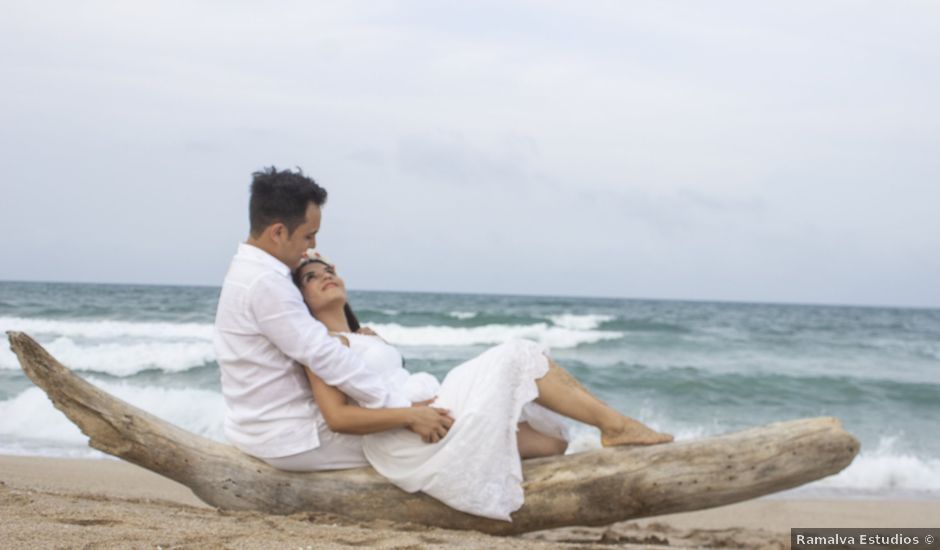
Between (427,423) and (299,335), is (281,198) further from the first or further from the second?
(427,423)

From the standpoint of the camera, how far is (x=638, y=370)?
50.3 feet

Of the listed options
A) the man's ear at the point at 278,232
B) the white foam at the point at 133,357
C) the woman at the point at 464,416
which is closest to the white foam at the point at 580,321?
the white foam at the point at 133,357

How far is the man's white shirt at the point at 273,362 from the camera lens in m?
4.00

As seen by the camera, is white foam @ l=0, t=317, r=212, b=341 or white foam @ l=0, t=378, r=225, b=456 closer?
white foam @ l=0, t=378, r=225, b=456

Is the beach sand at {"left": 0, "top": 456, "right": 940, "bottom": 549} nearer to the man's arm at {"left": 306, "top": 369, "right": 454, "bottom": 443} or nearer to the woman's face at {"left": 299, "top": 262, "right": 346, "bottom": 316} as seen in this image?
the man's arm at {"left": 306, "top": 369, "right": 454, "bottom": 443}

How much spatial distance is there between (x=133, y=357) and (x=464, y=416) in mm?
12730

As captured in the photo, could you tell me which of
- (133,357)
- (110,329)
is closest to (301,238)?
(133,357)

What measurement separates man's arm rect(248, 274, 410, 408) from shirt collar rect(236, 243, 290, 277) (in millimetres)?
71

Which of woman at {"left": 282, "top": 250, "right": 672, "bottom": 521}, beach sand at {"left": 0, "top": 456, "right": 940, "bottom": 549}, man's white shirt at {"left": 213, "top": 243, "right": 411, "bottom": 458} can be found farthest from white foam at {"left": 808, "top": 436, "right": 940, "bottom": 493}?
man's white shirt at {"left": 213, "top": 243, "right": 411, "bottom": 458}

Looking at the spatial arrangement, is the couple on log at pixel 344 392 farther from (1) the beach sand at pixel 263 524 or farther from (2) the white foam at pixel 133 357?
(2) the white foam at pixel 133 357

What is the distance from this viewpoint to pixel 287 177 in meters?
4.07

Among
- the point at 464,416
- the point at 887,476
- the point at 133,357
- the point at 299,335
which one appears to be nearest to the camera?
the point at 299,335

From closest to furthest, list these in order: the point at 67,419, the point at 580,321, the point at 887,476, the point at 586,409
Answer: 1. the point at 586,409
2. the point at 887,476
3. the point at 67,419
4. the point at 580,321

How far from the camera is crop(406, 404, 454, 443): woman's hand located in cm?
416
